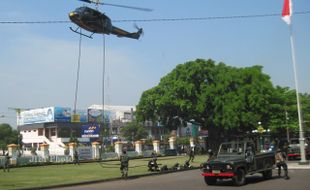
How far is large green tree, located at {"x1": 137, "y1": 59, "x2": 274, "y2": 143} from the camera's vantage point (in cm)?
5069

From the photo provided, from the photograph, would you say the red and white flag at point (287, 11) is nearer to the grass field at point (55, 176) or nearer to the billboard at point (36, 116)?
the grass field at point (55, 176)

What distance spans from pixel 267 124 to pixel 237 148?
3693 cm

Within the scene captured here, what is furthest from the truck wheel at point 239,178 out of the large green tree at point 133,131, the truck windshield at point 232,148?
the large green tree at point 133,131

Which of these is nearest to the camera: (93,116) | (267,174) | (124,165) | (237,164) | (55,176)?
(237,164)

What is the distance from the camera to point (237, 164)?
1777cm

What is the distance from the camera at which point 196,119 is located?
182 ft

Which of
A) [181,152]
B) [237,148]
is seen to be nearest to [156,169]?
[237,148]

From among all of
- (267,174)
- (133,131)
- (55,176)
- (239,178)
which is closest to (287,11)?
(267,174)

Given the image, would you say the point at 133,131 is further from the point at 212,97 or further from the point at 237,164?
the point at 237,164

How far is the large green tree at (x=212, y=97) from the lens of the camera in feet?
166

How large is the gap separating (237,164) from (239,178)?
56 centimetres

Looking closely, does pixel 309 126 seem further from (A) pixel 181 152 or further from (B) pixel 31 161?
(B) pixel 31 161

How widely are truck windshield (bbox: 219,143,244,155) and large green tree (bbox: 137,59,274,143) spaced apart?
100ft

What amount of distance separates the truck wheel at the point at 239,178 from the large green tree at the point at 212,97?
3224cm
